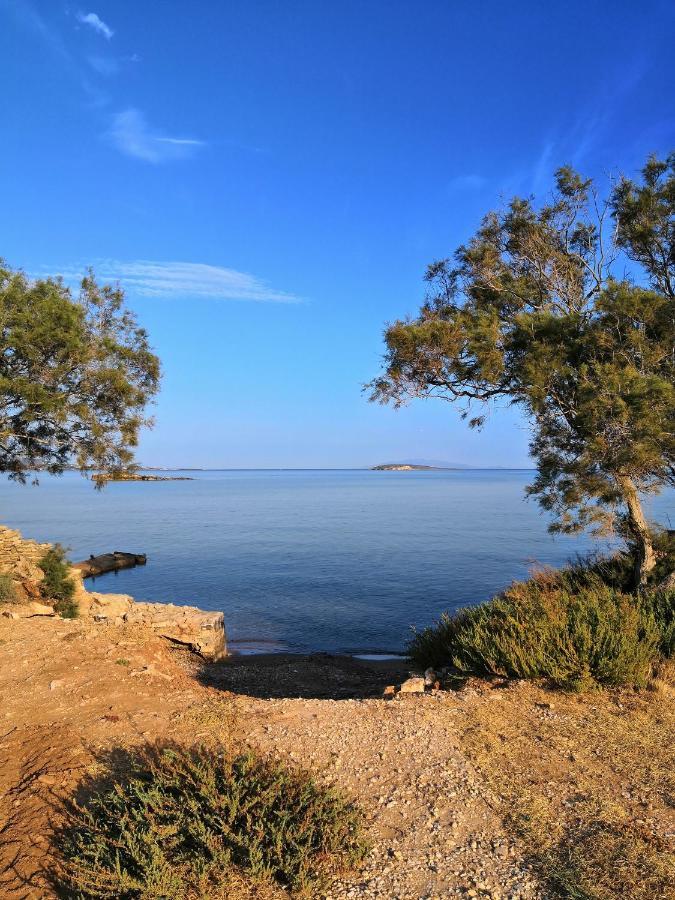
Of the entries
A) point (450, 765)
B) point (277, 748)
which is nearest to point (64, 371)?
point (277, 748)

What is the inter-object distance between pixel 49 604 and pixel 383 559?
61.8 ft

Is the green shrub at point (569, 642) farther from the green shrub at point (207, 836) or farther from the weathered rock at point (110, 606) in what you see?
the weathered rock at point (110, 606)

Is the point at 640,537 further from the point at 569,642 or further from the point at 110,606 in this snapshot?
the point at 110,606

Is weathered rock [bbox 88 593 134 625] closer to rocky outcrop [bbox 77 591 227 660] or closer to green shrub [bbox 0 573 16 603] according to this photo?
rocky outcrop [bbox 77 591 227 660]

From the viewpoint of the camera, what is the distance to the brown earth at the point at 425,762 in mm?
3684

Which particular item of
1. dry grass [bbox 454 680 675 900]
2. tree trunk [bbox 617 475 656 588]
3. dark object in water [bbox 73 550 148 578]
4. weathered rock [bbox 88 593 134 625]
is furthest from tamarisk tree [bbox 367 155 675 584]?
dark object in water [bbox 73 550 148 578]

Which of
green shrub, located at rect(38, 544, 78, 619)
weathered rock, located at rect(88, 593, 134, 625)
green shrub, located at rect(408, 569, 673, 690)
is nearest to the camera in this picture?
green shrub, located at rect(408, 569, 673, 690)

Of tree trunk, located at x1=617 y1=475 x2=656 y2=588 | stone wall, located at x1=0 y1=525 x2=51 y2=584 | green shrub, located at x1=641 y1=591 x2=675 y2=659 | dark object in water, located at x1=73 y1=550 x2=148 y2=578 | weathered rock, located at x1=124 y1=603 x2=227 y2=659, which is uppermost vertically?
tree trunk, located at x1=617 y1=475 x2=656 y2=588

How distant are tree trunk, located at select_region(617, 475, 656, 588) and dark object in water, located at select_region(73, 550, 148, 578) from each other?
2683 centimetres

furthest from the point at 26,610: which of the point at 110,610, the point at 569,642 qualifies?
the point at 569,642

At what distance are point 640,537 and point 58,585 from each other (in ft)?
47.8

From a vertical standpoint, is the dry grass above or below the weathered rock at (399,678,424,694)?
above

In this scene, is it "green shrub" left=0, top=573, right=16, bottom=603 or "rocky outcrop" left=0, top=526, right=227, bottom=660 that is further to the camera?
"rocky outcrop" left=0, top=526, right=227, bottom=660

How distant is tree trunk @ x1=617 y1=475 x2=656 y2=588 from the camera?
10875 mm
